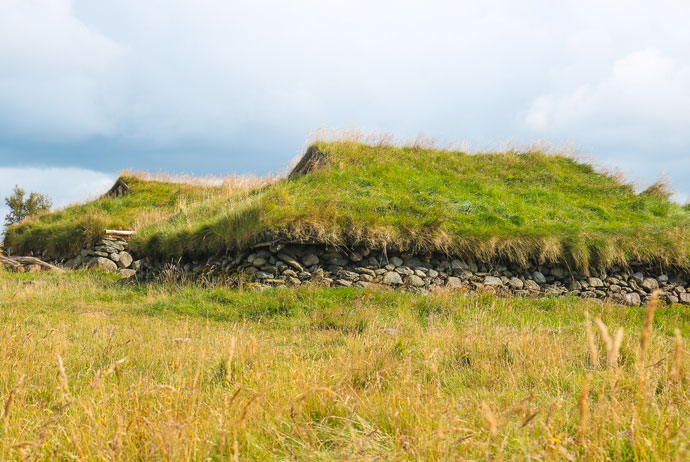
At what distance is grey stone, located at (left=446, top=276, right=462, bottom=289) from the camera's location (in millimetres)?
11664

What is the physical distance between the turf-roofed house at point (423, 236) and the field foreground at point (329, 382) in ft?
4.98

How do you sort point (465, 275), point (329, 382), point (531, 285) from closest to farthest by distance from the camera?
point (329, 382) < point (465, 275) < point (531, 285)

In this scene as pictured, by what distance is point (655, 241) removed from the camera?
1298 cm

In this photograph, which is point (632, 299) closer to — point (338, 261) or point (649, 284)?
point (649, 284)

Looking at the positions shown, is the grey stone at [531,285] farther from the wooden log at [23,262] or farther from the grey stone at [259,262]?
the wooden log at [23,262]

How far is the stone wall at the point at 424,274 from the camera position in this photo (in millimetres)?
11570

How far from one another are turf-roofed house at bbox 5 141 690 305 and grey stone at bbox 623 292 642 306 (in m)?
0.03

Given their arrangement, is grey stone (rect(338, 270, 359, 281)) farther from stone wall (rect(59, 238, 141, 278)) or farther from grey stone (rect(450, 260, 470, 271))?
stone wall (rect(59, 238, 141, 278))

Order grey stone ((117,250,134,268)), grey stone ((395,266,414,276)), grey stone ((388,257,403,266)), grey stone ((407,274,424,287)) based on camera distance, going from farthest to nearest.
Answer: grey stone ((117,250,134,268)) → grey stone ((388,257,403,266)) → grey stone ((395,266,414,276)) → grey stone ((407,274,424,287))

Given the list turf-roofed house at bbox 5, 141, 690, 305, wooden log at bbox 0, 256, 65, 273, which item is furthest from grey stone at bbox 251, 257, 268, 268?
wooden log at bbox 0, 256, 65, 273

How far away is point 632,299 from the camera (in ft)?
41.1

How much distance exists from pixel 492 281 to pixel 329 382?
9304 mm

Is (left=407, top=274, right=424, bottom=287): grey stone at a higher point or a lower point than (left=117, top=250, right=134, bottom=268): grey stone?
higher

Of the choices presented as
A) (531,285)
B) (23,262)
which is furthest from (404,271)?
(23,262)
